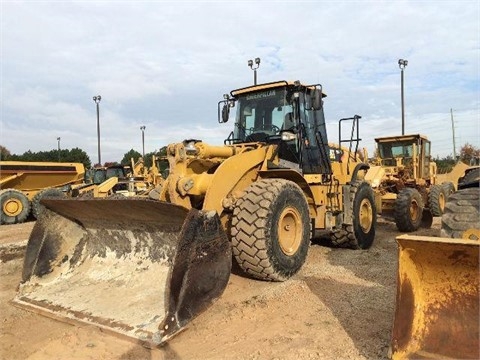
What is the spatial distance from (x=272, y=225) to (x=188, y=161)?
1251mm

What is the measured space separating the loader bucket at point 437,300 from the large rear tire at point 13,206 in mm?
13084

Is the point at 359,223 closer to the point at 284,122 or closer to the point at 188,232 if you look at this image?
the point at 284,122

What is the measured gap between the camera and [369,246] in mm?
7652

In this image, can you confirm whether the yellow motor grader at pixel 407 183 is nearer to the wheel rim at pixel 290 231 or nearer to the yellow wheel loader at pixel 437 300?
the wheel rim at pixel 290 231

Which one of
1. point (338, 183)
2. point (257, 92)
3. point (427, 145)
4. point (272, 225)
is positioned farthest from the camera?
point (427, 145)

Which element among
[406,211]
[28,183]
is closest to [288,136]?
[406,211]

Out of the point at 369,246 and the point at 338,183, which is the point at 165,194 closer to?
the point at 338,183

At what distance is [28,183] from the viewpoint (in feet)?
47.6

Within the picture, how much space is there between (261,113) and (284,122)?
45cm

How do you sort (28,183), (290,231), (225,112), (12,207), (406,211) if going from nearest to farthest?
(290,231) → (225,112) → (406,211) → (12,207) → (28,183)

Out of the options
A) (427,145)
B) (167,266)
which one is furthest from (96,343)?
(427,145)

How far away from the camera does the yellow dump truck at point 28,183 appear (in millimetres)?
13406

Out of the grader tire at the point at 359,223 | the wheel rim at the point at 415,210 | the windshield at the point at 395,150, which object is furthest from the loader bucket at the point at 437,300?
the windshield at the point at 395,150

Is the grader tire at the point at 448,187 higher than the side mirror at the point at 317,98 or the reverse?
the reverse
